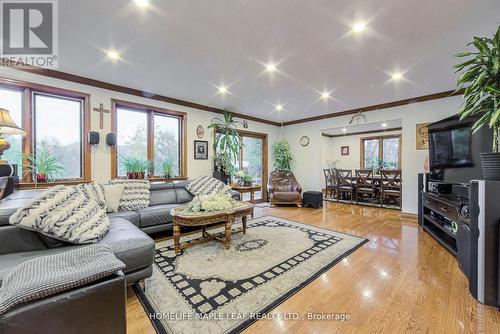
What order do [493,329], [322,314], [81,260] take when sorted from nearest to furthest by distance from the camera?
[81,260] → [493,329] → [322,314]

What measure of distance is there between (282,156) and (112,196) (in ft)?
14.7

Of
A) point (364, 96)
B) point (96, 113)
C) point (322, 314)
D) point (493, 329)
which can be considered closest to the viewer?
point (493, 329)

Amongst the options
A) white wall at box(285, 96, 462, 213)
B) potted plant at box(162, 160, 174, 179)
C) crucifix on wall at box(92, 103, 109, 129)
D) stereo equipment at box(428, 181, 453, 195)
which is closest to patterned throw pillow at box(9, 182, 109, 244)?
crucifix on wall at box(92, 103, 109, 129)

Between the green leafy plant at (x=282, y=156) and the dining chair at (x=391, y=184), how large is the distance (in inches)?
94.9

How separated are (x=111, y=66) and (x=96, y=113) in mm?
953

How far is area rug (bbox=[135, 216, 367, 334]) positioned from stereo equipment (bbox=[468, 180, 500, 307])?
112cm

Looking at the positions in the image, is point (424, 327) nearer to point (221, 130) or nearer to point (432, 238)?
point (432, 238)

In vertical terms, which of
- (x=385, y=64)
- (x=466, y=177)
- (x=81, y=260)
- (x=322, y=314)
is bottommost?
(x=322, y=314)

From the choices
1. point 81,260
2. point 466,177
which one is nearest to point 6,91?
point 81,260

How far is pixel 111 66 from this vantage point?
9.87ft

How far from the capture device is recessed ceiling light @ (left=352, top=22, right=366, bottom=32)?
6.86 feet

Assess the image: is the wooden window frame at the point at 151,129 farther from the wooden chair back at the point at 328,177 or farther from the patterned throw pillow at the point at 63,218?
the wooden chair back at the point at 328,177

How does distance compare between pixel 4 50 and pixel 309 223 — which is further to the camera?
pixel 309 223

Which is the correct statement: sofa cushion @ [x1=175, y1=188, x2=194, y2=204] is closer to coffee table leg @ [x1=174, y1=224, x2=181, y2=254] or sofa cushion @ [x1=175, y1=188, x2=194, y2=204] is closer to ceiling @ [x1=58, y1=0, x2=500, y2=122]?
coffee table leg @ [x1=174, y1=224, x2=181, y2=254]
